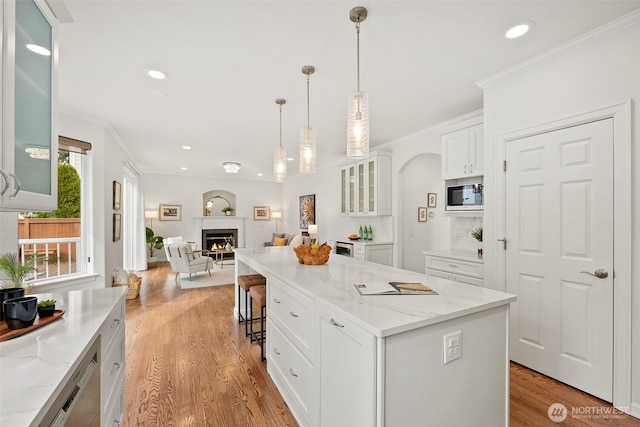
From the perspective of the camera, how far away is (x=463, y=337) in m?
1.35

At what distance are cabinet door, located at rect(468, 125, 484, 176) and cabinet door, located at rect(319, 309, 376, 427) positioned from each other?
2563 mm

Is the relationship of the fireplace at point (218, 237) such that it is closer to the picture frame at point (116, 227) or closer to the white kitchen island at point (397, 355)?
the picture frame at point (116, 227)

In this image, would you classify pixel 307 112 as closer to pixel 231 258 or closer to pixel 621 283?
pixel 621 283

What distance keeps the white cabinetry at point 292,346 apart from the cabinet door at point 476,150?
8.13ft

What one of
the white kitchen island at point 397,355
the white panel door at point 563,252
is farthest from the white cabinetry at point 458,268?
the white kitchen island at point 397,355

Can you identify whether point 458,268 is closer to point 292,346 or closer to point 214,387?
point 292,346

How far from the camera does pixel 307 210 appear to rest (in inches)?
310

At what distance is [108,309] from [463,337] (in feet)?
5.60

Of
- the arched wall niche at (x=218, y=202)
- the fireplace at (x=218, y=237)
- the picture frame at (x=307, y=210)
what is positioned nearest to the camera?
the picture frame at (x=307, y=210)

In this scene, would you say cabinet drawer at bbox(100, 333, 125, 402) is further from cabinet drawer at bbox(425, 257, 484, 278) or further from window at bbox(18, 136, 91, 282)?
cabinet drawer at bbox(425, 257, 484, 278)

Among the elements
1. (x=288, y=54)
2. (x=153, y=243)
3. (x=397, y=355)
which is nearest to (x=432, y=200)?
(x=288, y=54)

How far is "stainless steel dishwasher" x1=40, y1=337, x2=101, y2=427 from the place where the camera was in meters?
0.86

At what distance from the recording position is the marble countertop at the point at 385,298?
1198mm

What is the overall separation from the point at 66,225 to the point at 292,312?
346 cm
